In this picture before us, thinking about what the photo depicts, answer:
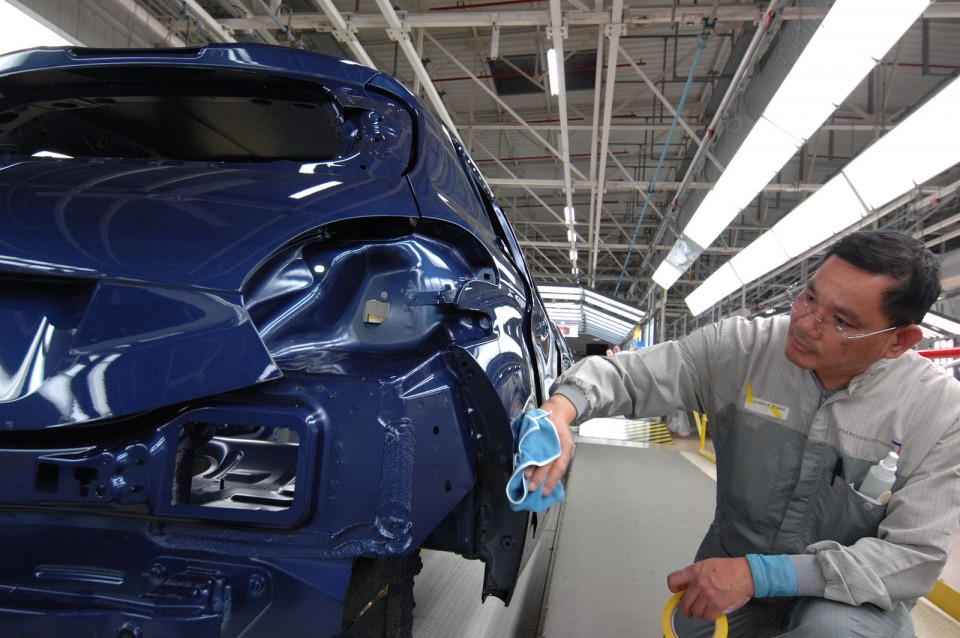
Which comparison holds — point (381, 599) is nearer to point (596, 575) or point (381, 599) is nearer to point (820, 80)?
point (596, 575)

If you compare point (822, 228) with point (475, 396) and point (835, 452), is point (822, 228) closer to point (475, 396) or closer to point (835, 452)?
point (835, 452)

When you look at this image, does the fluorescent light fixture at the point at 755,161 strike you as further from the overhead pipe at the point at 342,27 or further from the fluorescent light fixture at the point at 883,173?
the overhead pipe at the point at 342,27

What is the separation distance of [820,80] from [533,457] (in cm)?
310

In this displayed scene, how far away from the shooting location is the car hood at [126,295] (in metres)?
0.97

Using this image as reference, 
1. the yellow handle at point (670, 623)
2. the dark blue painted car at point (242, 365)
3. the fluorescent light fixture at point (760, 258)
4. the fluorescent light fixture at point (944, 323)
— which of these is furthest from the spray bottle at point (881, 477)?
the fluorescent light fixture at point (944, 323)

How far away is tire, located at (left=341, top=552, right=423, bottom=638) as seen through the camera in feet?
4.09

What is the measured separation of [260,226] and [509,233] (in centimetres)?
104

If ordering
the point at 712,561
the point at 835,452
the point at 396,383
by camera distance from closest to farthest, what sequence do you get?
the point at 396,383 < the point at 712,561 < the point at 835,452

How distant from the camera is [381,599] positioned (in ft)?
4.66

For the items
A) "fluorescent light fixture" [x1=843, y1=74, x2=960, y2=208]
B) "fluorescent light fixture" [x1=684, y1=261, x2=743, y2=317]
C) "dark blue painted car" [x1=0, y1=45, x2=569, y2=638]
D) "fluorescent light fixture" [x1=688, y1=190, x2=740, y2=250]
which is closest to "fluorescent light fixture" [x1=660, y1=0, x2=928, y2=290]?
"fluorescent light fixture" [x1=843, y1=74, x2=960, y2=208]

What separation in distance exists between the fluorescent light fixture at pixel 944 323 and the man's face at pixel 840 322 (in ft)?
17.8

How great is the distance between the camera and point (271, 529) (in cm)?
109

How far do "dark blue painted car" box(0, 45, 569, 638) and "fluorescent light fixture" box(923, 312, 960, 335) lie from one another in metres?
6.43

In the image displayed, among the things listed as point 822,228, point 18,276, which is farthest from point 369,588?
point 822,228
